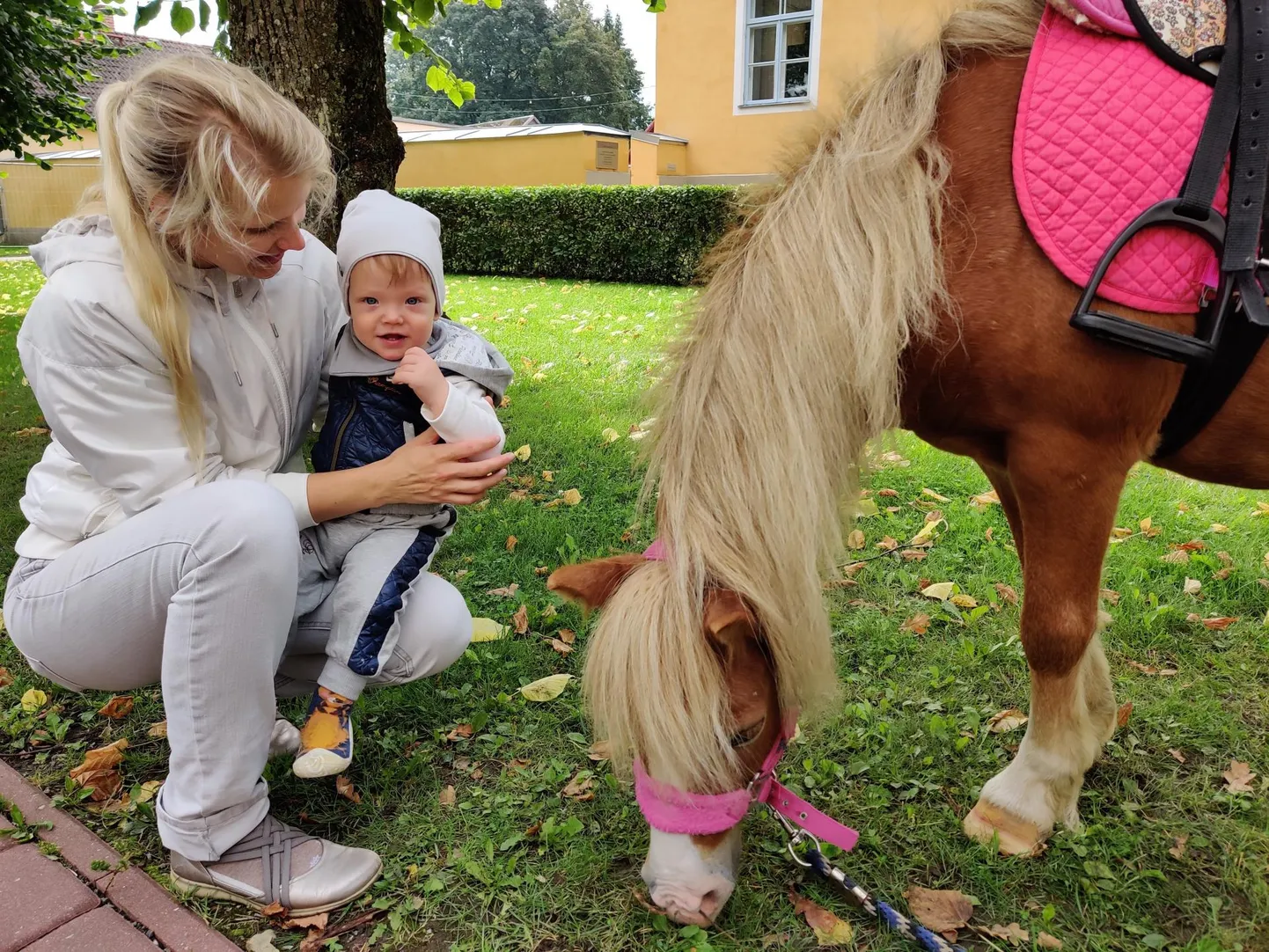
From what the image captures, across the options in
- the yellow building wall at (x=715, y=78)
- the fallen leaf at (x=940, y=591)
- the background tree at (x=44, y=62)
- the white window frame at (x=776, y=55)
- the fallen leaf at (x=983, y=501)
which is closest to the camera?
the fallen leaf at (x=940, y=591)

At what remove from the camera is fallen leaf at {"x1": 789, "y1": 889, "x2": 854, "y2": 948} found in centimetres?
175

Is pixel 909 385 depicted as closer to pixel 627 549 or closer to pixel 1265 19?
pixel 1265 19

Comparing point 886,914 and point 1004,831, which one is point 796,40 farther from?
point 886,914

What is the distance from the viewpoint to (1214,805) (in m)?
2.14

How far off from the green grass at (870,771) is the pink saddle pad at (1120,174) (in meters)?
0.64

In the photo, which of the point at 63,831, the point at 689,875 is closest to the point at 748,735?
the point at 689,875

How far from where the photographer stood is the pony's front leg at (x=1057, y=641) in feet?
5.56

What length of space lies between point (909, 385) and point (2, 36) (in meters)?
7.24

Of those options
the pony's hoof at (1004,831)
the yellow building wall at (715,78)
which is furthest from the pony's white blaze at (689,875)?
the yellow building wall at (715,78)

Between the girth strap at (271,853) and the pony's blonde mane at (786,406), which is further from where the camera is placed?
the girth strap at (271,853)

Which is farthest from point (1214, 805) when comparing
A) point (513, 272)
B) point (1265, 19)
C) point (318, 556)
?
point (513, 272)

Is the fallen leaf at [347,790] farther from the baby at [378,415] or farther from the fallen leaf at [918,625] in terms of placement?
the fallen leaf at [918,625]

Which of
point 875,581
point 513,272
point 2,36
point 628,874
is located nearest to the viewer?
point 628,874

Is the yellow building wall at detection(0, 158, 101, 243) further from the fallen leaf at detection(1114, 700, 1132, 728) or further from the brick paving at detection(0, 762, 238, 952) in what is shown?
the fallen leaf at detection(1114, 700, 1132, 728)
